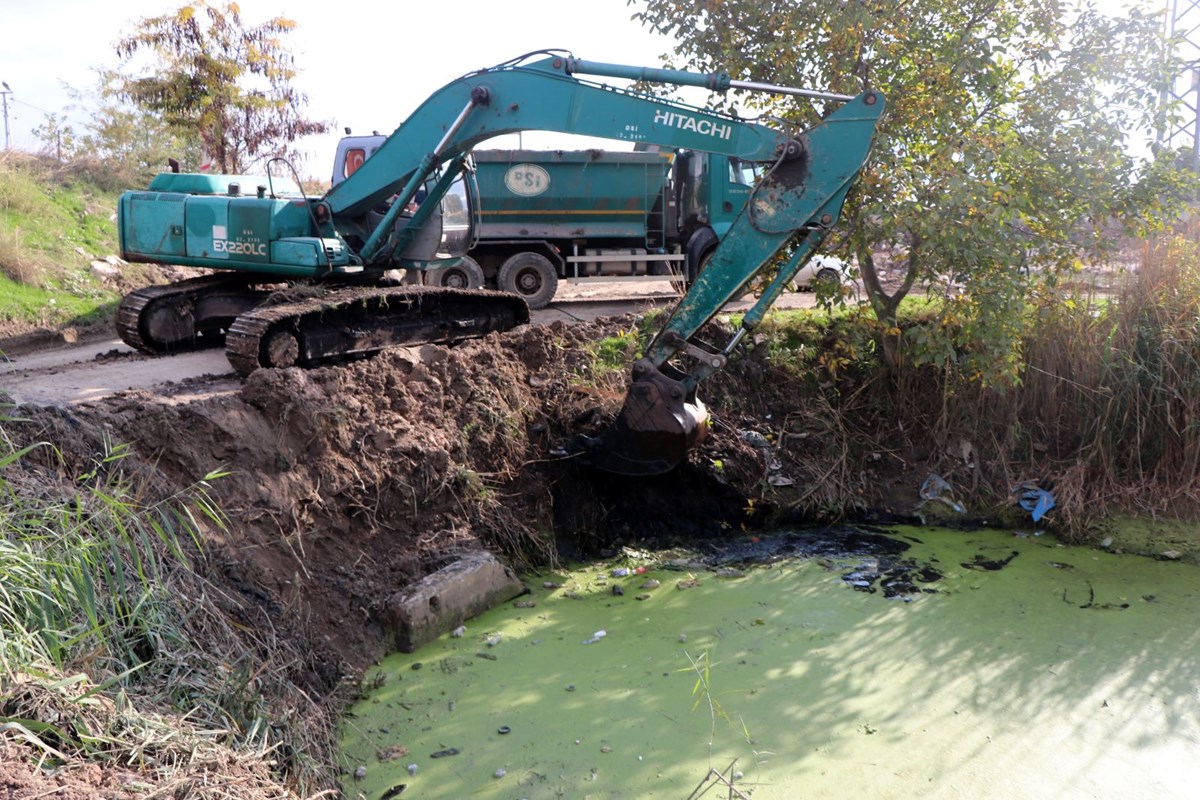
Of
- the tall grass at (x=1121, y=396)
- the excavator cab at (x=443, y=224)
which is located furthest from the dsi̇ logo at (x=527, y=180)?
the tall grass at (x=1121, y=396)

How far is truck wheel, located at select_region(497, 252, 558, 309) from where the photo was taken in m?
11.2

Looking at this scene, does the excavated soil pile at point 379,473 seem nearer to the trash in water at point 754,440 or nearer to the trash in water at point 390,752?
the trash in water at point 754,440

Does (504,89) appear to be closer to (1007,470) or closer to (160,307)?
(160,307)

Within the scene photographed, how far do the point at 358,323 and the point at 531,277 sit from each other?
15.4 feet

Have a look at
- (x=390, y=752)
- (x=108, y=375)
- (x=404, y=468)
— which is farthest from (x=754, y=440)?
(x=108, y=375)

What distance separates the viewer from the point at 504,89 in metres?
6.39

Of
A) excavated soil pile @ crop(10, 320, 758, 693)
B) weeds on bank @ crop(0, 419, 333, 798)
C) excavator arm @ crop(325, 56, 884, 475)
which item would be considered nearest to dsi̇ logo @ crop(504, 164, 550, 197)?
excavated soil pile @ crop(10, 320, 758, 693)

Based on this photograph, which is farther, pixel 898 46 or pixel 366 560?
pixel 898 46

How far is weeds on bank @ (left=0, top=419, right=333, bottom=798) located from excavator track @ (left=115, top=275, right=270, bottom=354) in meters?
3.25

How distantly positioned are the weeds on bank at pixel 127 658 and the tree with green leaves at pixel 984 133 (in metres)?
4.59

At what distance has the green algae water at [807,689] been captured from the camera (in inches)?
148

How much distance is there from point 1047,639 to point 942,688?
→ 87 cm

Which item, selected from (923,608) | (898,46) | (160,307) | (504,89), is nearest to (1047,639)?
(923,608)

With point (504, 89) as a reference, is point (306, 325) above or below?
below
